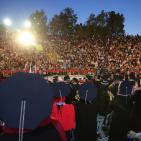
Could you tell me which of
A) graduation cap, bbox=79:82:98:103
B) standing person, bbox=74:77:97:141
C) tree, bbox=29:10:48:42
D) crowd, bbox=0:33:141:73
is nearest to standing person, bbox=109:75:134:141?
standing person, bbox=74:77:97:141

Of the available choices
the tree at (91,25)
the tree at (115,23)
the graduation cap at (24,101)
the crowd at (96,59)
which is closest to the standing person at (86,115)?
the crowd at (96,59)

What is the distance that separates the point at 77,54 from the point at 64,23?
47.5m

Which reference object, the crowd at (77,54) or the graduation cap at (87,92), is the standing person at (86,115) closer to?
the graduation cap at (87,92)

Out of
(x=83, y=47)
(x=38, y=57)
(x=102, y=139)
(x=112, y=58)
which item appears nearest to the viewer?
(x=102, y=139)

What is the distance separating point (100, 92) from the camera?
11.9 metres

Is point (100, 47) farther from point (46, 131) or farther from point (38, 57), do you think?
point (46, 131)

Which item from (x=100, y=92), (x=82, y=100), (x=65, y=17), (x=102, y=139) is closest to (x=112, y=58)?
(x=100, y=92)

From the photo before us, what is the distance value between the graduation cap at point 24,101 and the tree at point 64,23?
280ft

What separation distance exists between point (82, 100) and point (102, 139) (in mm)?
3352

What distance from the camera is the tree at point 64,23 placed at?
8900 centimetres

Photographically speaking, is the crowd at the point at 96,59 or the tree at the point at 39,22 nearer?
the crowd at the point at 96,59

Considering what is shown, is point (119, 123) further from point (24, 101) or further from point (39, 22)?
point (39, 22)

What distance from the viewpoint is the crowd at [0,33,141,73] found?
3725cm

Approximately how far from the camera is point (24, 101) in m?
2.66
